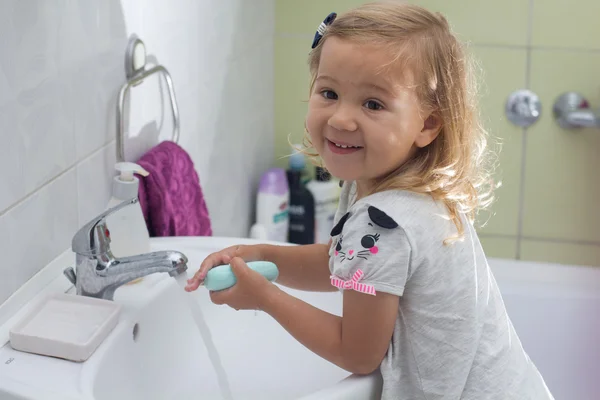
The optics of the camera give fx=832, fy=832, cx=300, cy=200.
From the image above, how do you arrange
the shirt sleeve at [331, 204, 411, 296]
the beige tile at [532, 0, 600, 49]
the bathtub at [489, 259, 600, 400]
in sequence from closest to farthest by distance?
the shirt sleeve at [331, 204, 411, 296] → the bathtub at [489, 259, 600, 400] → the beige tile at [532, 0, 600, 49]

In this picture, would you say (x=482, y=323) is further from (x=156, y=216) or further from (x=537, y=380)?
(x=156, y=216)

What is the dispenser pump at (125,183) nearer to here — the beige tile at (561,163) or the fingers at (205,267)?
the fingers at (205,267)

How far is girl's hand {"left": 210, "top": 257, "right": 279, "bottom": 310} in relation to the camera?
938 mm

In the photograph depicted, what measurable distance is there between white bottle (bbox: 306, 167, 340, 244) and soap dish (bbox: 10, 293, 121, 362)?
1.26 m

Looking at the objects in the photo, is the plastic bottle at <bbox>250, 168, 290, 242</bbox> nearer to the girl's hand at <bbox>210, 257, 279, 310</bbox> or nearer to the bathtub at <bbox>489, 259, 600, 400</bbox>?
the bathtub at <bbox>489, 259, 600, 400</bbox>

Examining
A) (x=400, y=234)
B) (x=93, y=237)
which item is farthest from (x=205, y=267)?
(x=400, y=234)

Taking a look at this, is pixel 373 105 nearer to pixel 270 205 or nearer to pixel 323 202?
pixel 270 205

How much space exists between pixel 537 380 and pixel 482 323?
0.14m

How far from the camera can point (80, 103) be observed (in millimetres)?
1067

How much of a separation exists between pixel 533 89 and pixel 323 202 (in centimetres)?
61

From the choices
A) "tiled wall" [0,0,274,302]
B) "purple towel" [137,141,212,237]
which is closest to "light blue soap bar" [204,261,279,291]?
"tiled wall" [0,0,274,302]

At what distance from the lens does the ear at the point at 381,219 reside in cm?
89

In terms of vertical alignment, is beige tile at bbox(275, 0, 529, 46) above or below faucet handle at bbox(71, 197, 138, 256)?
above

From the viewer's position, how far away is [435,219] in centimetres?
92
